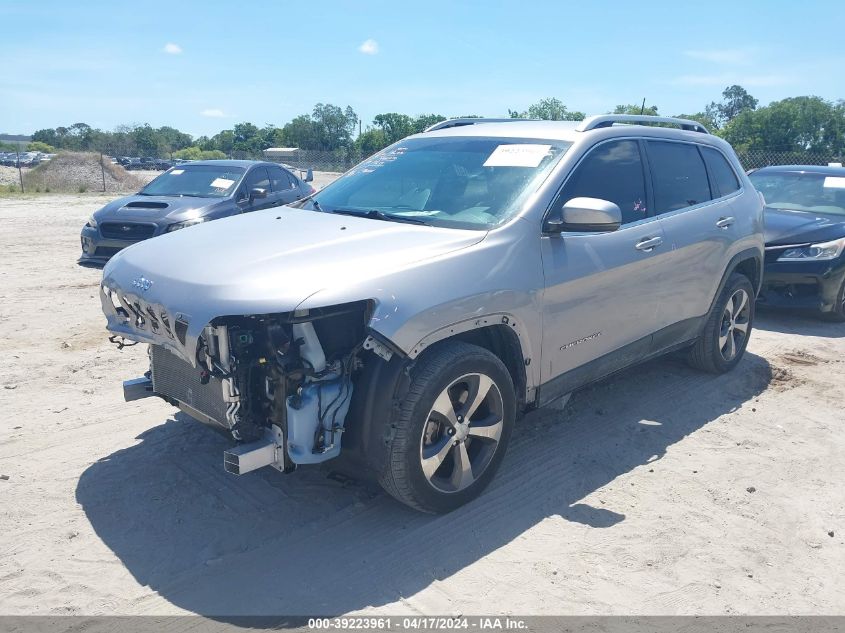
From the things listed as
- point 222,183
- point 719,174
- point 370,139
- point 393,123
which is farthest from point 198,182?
point 393,123

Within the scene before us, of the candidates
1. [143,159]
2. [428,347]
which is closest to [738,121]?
[143,159]

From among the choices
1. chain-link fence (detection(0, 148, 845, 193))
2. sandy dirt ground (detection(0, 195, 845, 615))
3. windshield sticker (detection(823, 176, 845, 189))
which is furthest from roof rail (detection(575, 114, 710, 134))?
chain-link fence (detection(0, 148, 845, 193))

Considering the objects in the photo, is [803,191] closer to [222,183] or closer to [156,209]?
[222,183]

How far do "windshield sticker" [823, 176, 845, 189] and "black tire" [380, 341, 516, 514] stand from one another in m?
7.08

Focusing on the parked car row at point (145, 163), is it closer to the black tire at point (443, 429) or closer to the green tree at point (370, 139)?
the green tree at point (370, 139)

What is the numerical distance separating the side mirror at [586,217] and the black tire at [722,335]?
222cm

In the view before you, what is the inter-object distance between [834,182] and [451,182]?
6751mm

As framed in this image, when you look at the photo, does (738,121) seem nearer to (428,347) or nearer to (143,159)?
(143,159)

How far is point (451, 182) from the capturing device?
450cm

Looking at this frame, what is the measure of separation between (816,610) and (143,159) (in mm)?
52748

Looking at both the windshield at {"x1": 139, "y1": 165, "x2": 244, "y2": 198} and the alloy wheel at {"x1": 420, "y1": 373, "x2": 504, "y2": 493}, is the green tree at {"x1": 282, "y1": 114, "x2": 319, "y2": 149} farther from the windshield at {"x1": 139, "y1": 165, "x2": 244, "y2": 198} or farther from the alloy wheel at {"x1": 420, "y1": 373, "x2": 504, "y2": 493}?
the alloy wheel at {"x1": 420, "y1": 373, "x2": 504, "y2": 493}

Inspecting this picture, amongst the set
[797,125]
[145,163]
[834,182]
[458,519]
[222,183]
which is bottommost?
[458,519]

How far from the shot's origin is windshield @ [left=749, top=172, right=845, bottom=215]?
8.92m

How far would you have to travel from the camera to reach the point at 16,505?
3.81 m
